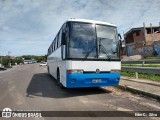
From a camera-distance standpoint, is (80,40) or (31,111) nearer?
(31,111)

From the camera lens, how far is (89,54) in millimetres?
8602

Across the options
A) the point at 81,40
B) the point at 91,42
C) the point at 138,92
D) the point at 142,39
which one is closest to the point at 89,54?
the point at 91,42

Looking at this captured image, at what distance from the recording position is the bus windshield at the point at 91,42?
8508 mm

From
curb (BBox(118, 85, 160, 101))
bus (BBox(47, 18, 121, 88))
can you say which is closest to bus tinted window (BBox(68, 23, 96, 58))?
bus (BBox(47, 18, 121, 88))

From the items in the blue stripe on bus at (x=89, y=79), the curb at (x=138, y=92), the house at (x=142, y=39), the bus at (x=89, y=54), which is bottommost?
the curb at (x=138, y=92)

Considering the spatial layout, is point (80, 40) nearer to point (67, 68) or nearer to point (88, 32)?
point (88, 32)

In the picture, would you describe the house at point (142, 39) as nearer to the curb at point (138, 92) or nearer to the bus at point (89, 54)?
the curb at point (138, 92)

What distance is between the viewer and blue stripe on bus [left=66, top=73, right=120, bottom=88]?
8.39 meters

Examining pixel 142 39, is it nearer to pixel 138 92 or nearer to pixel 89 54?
pixel 138 92

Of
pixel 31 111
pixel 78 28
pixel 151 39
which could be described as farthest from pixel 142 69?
pixel 151 39

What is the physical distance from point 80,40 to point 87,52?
586mm

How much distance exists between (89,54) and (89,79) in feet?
3.44

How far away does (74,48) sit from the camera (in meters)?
8.47

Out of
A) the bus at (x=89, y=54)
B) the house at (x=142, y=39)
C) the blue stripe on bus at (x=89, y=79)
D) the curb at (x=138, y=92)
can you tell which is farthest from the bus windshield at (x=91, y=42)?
the house at (x=142, y=39)
